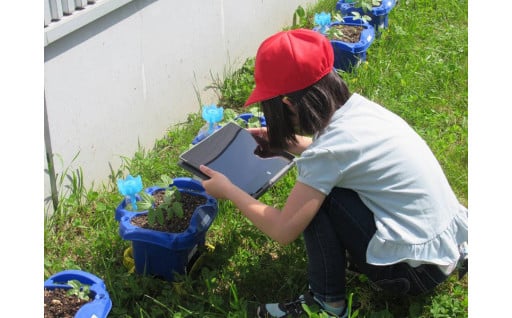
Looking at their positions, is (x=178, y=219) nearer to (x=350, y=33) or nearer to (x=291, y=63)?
(x=291, y=63)

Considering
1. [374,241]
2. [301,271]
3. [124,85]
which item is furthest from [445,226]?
[124,85]

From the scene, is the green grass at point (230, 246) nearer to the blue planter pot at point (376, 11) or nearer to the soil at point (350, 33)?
the soil at point (350, 33)

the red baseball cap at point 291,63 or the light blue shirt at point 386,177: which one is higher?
the red baseball cap at point 291,63

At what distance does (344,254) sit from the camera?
82.5 inches

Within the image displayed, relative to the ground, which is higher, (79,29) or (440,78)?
(79,29)

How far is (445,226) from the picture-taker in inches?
78.3

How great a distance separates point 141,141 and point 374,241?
1439mm

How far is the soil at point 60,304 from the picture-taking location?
1885 millimetres

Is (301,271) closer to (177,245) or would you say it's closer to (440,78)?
(177,245)

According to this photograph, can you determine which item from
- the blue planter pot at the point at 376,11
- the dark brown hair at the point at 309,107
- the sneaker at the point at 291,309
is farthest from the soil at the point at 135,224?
the blue planter pot at the point at 376,11

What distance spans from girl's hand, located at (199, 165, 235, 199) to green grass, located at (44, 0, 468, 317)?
357 mm

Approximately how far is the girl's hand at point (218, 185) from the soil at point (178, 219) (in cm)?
24

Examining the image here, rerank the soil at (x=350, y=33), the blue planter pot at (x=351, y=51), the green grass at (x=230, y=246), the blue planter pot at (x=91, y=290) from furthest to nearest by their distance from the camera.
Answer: the soil at (x=350, y=33)
the blue planter pot at (x=351, y=51)
the green grass at (x=230, y=246)
the blue planter pot at (x=91, y=290)

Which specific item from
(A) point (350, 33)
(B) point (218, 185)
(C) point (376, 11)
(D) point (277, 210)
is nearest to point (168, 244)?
(B) point (218, 185)
